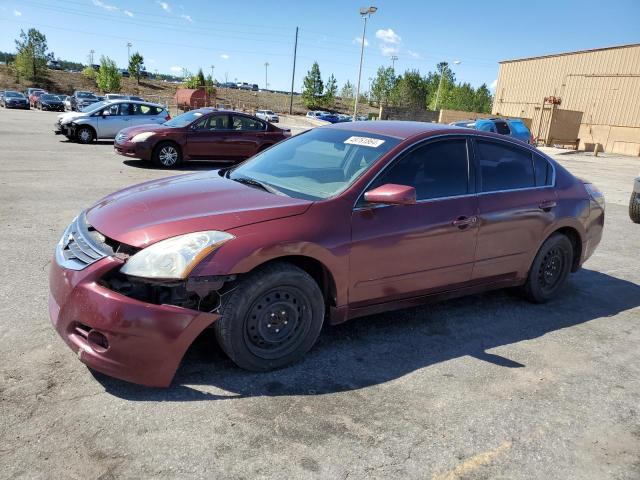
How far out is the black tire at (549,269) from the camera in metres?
4.82

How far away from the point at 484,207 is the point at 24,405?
3.48 metres

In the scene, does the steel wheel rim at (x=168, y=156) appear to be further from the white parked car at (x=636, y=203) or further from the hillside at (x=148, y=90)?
the hillside at (x=148, y=90)

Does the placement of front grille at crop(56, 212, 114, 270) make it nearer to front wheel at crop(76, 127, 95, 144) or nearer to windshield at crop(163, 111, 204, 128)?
windshield at crop(163, 111, 204, 128)

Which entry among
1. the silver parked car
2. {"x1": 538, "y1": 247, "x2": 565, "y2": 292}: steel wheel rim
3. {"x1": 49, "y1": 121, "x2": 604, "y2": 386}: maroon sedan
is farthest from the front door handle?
the silver parked car

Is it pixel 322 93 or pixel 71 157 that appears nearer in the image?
pixel 71 157

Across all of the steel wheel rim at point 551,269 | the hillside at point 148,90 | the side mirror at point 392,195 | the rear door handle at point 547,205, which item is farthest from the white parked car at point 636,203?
the hillside at point 148,90

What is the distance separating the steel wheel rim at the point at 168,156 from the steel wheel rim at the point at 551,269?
10153 millimetres

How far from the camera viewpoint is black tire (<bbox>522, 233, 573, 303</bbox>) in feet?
15.8

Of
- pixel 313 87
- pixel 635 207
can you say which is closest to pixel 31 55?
pixel 313 87

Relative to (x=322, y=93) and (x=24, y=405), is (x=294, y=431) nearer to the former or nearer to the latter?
(x=24, y=405)

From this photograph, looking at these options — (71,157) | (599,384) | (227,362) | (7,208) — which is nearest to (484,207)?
(599,384)

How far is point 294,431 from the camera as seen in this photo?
9.02 feet

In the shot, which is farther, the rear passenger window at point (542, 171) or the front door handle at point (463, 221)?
the rear passenger window at point (542, 171)

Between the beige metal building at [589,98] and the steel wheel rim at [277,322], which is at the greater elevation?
the beige metal building at [589,98]
